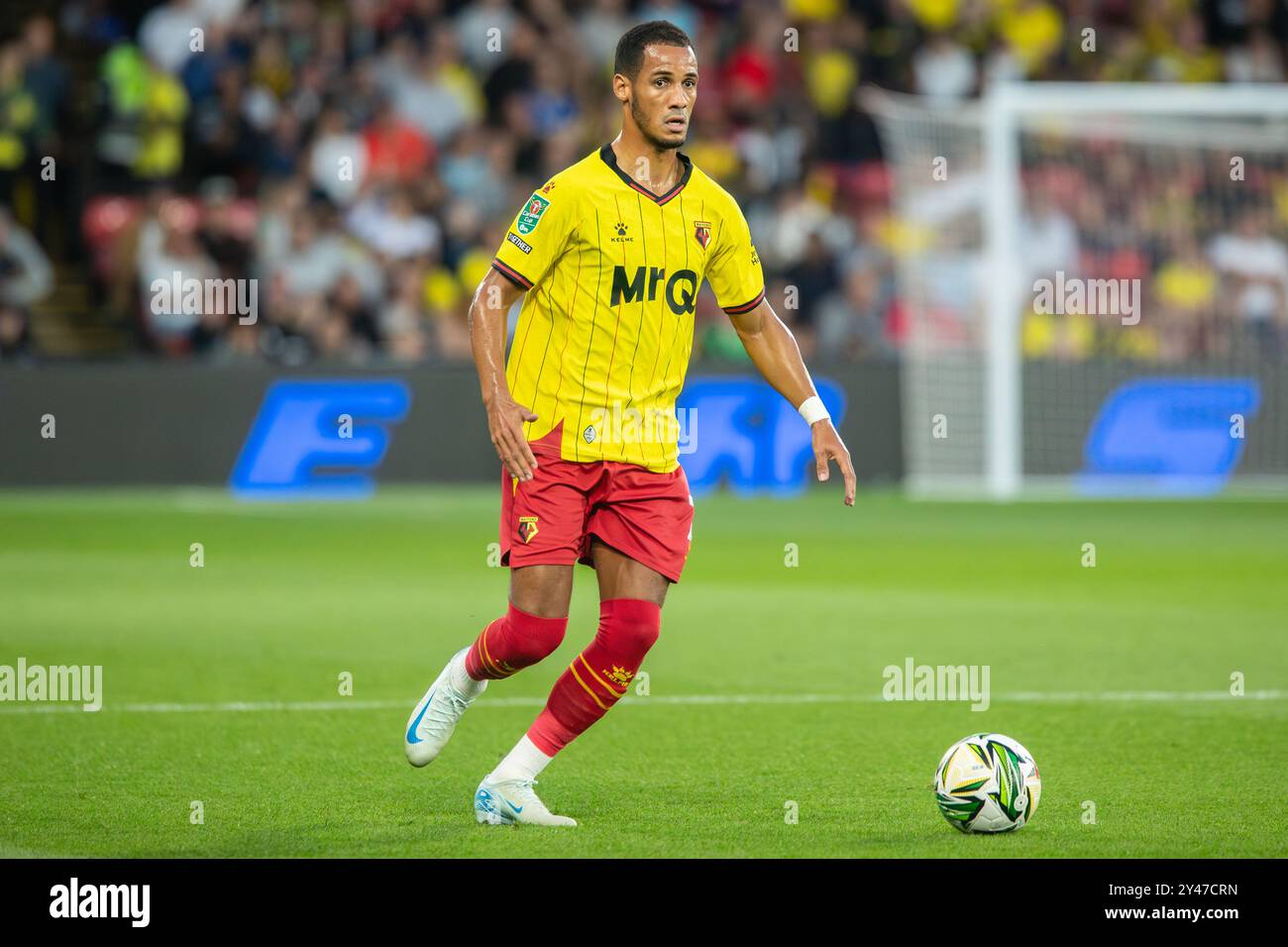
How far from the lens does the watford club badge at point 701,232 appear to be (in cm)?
617

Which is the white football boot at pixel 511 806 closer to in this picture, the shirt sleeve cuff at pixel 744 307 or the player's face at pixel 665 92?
the shirt sleeve cuff at pixel 744 307

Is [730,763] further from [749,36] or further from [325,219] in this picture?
[749,36]

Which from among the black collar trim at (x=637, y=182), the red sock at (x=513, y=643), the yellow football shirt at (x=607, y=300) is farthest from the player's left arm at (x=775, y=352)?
the red sock at (x=513, y=643)

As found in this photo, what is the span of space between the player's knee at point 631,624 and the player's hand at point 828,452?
27.0 inches

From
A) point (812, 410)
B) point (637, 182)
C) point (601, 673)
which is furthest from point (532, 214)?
point (601, 673)

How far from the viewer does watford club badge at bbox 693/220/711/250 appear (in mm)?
6168

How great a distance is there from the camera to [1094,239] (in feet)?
67.5

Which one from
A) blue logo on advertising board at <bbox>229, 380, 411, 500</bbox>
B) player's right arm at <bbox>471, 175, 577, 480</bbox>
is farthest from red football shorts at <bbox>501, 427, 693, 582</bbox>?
blue logo on advertising board at <bbox>229, 380, 411, 500</bbox>

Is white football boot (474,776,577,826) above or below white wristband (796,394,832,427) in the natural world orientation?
below

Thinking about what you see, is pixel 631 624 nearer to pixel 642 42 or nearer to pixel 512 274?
pixel 512 274

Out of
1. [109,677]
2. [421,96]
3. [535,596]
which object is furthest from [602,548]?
[421,96]

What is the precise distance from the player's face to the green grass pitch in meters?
2.05

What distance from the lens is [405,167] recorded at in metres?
20.6

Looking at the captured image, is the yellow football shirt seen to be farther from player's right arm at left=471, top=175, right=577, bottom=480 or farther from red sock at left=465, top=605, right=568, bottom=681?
red sock at left=465, top=605, right=568, bottom=681
